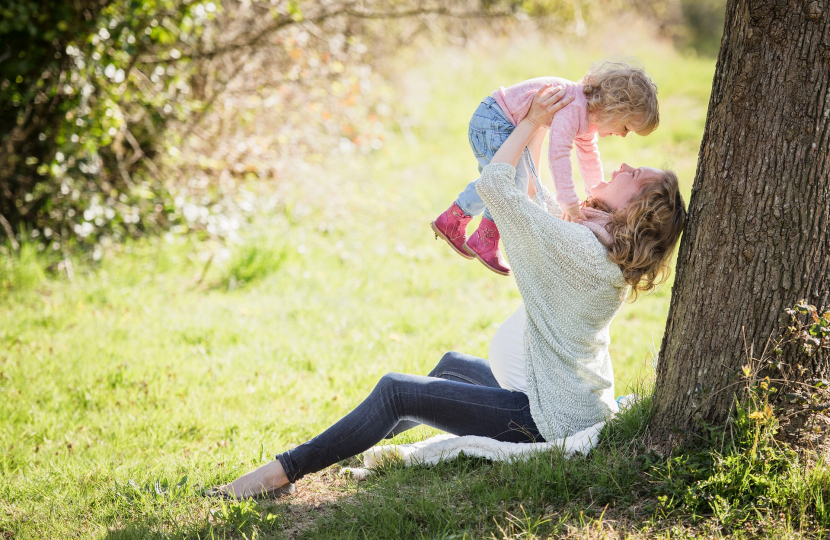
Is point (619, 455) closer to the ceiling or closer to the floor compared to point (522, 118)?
closer to the floor

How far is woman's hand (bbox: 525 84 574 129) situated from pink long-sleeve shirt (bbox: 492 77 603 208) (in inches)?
1.0

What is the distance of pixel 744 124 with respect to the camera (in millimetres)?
2328

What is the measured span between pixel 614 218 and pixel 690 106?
1035cm

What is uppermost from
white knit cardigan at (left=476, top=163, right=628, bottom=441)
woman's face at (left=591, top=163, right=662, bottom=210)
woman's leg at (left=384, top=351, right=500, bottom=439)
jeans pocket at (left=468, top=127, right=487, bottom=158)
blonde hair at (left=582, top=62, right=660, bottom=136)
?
blonde hair at (left=582, top=62, right=660, bottom=136)

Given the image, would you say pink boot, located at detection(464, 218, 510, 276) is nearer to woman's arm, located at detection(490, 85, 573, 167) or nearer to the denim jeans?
the denim jeans

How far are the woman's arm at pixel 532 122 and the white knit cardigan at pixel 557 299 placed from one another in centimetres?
9

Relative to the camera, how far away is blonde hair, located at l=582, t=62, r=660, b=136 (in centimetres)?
261

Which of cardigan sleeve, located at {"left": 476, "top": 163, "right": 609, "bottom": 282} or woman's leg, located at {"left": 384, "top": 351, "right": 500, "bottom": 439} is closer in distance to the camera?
cardigan sleeve, located at {"left": 476, "top": 163, "right": 609, "bottom": 282}

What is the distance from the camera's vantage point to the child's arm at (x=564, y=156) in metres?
2.65

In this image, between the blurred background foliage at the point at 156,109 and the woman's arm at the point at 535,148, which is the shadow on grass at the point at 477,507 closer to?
the woman's arm at the point at 535,148

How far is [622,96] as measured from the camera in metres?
2.62

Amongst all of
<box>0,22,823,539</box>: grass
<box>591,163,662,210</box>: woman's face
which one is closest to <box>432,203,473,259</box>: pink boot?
<box>591,163,662,210</box>: woman's face

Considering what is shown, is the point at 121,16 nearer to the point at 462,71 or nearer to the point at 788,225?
the point at 788,225

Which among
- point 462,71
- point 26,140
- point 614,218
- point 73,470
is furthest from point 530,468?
point 462,71
